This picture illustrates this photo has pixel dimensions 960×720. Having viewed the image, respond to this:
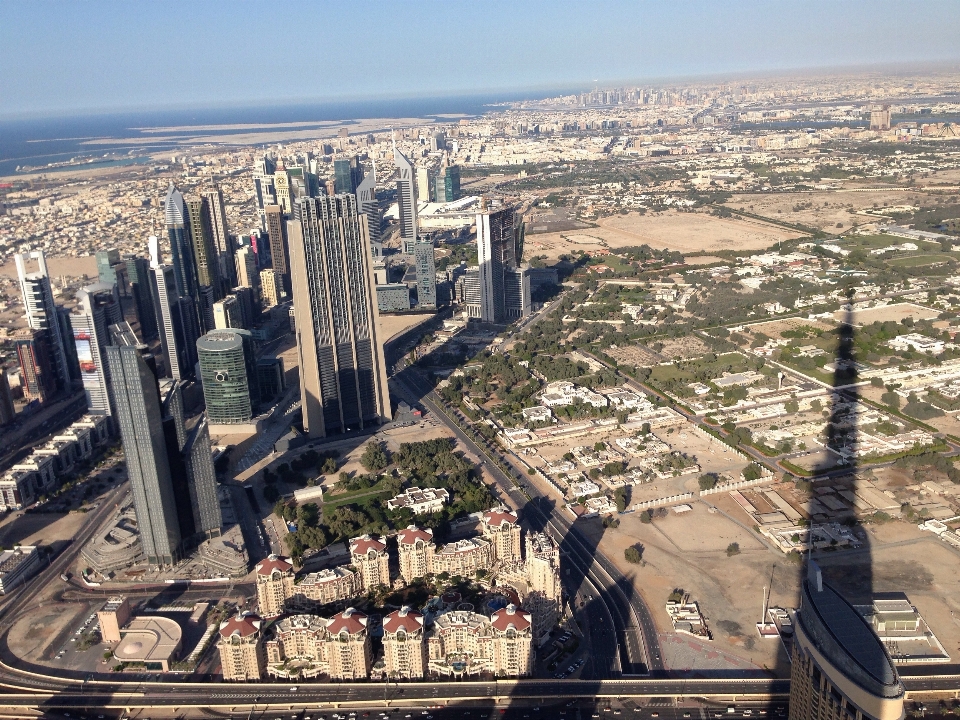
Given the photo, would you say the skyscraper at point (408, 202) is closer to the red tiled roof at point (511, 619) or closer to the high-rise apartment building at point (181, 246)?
the high-rise apartment building at point (181, 246)

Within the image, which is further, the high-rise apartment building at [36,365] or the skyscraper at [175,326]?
the skyscraper at [175,326]

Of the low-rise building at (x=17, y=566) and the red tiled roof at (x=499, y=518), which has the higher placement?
the red tiled roof at (x=499, y=518)

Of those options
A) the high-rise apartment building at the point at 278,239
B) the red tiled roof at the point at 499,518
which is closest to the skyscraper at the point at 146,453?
the red tiled roof at the point at 499,518

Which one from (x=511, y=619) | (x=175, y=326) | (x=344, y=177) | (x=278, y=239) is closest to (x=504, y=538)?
(x=511, y=619)

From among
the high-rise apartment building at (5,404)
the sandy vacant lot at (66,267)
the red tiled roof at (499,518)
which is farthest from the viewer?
the sandy vacant lot at (66,267)

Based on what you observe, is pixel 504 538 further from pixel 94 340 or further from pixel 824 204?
pixel 824 204

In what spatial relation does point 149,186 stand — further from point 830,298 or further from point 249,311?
point 830,298

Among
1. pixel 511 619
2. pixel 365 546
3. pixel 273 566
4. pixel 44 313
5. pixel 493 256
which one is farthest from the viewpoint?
pixel 493 256
